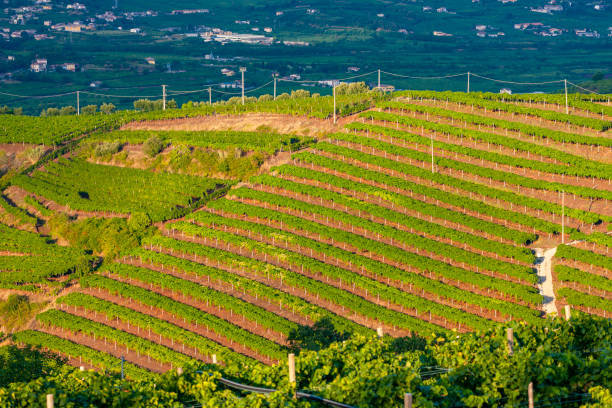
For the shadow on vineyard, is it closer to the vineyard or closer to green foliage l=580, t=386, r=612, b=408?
green foliage l=580, t=386, r=612, b=408

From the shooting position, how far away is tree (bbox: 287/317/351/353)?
6106 cm

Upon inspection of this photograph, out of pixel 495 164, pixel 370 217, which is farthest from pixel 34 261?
pixel 495 164

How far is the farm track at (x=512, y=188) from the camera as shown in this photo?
79.9m

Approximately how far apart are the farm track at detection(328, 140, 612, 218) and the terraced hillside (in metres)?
0.11

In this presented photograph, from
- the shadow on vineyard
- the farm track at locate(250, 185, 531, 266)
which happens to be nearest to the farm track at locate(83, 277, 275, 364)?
the farm track at locate(250, 185, 531, 266)

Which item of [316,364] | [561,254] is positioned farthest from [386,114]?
[316,364]

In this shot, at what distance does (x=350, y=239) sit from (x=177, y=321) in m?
14.3

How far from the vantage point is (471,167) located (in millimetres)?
86188

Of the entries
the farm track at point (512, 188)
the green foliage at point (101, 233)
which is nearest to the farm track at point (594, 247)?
the farm track at point (512, 188)

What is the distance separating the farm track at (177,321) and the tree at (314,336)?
3395 mm

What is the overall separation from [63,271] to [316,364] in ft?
144

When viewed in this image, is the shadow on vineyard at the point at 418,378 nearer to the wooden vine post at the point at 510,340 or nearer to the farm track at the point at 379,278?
the wooden vine post at the point at 510,340

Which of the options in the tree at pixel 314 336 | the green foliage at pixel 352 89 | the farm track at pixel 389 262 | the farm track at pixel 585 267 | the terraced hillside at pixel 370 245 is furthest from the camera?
the green foliage at pixel 352 89

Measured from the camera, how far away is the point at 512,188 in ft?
273
